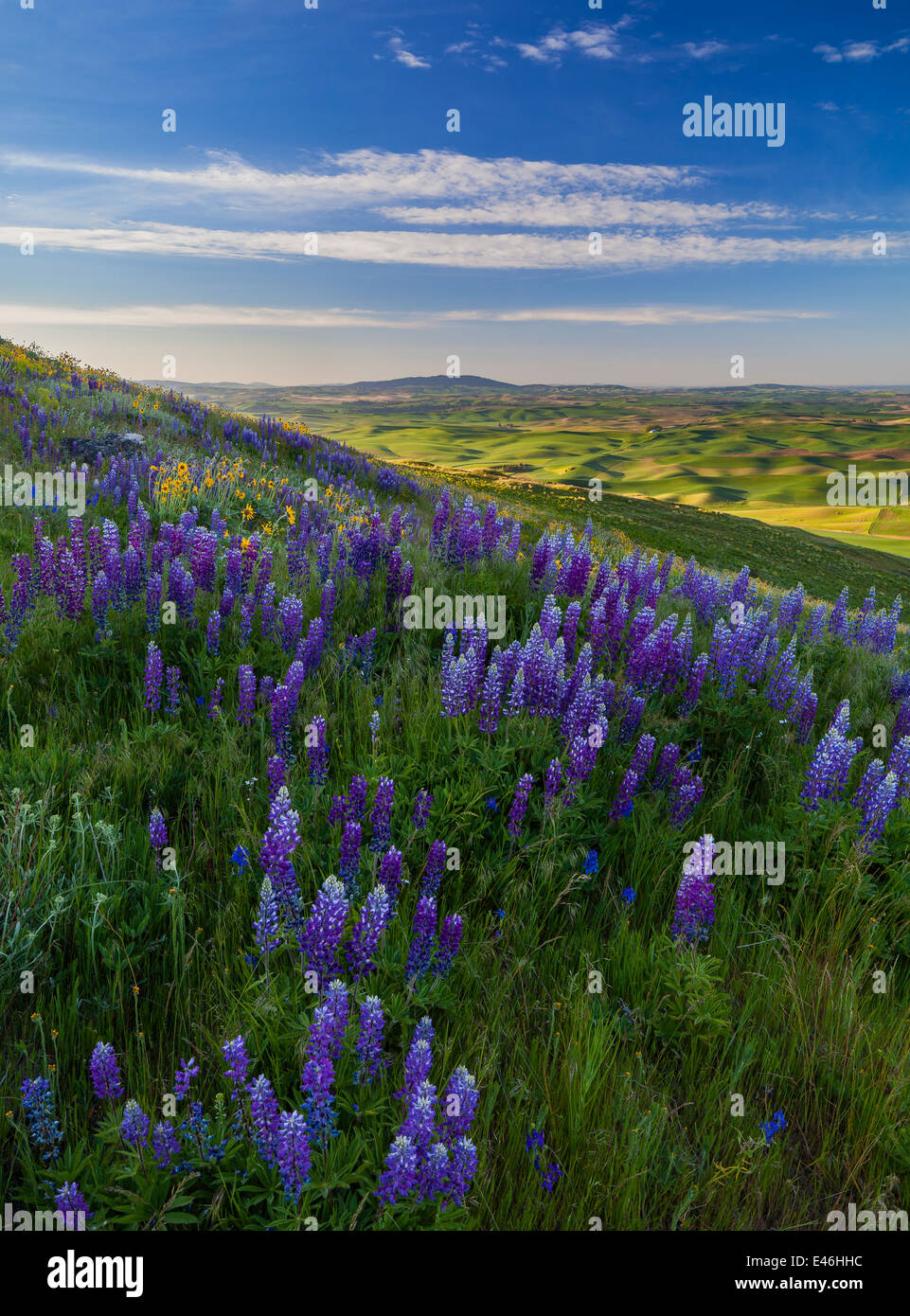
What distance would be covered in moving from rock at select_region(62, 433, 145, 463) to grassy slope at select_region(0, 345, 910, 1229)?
27.2ft

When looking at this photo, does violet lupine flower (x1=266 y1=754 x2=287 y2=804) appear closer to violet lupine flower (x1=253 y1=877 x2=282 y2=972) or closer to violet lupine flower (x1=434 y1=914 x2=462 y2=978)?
violet lupine flower (x1=253 y1=877 x2=282 y2=972)

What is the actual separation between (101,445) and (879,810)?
40.0 ft

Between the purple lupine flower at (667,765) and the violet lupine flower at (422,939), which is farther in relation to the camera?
the purple lupine flower at (667,765)

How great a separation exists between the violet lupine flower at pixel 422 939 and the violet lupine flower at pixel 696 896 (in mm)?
990

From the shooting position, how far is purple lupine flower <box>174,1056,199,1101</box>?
1.96 meters

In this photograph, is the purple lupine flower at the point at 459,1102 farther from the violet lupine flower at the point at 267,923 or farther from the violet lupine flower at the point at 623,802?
the violet lupine flower at the point at 623,802

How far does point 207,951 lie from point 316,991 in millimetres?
659

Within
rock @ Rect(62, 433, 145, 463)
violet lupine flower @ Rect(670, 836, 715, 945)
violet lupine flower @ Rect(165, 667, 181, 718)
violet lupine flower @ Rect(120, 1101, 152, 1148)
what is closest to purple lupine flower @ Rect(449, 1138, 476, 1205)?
violet lupine flower @ Rect(120, 1101, 152, 1148)

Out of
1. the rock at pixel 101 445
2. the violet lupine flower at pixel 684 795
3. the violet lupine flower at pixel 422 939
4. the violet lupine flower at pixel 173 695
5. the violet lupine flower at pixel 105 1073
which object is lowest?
the violet lupine flower at pixel 105 1073

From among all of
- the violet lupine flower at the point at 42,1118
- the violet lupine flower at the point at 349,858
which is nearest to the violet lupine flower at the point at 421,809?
the violet lupine flower at the point at 349,858

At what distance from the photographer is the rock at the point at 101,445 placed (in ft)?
37.5

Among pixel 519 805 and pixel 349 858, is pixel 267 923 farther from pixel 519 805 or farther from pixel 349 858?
pixel 519 805
